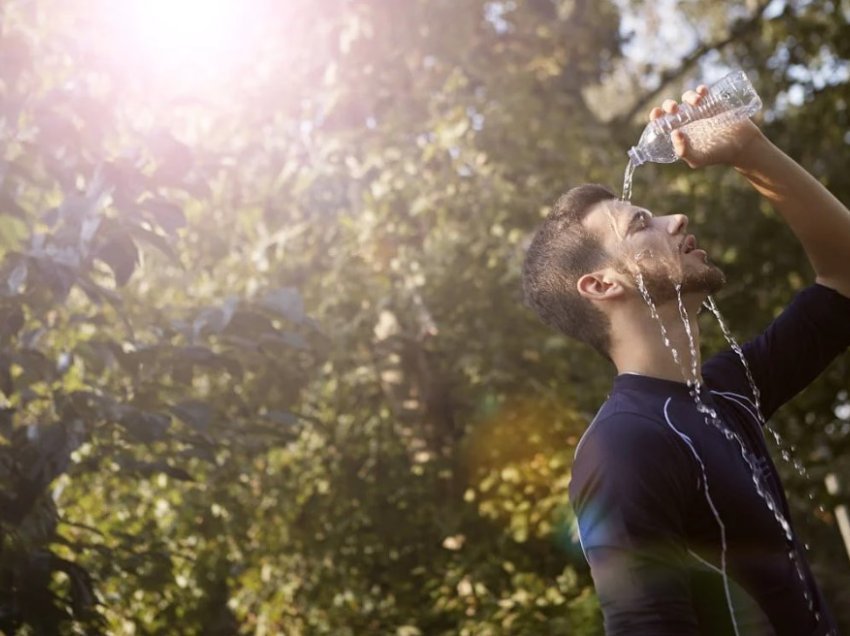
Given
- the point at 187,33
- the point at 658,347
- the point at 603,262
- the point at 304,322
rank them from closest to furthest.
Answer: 1. the point at 658,347
2. the point at 603,262
3. the point at 304,322
4. the point at 187,33

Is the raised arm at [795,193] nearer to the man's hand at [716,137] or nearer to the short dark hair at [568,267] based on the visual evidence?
the man's hand at [716,137]

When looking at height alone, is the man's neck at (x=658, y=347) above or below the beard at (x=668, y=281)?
below

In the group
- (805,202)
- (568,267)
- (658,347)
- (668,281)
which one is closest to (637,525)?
(658,347)

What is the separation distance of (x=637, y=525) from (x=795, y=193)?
109cm

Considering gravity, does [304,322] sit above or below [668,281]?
above

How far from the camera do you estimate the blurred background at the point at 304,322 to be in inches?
130

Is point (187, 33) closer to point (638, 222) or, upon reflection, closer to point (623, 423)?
point (638, 222)

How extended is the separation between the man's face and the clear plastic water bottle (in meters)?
0.19

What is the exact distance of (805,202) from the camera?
233 cm

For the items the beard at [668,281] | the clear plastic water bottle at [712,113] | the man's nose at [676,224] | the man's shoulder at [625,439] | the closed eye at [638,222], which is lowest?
the man's shoulder at [625,439]

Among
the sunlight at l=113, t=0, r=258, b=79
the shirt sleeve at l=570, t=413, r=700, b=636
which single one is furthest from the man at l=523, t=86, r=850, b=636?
the sunlight at l=113, t=0, r=258, b=79

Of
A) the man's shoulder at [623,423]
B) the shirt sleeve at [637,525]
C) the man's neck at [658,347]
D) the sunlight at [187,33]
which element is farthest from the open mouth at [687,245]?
the sunlight at [187,33]

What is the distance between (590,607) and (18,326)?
227 centimetres

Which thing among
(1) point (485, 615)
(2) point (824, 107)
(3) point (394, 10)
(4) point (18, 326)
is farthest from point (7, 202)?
(2) point (824, 107)
